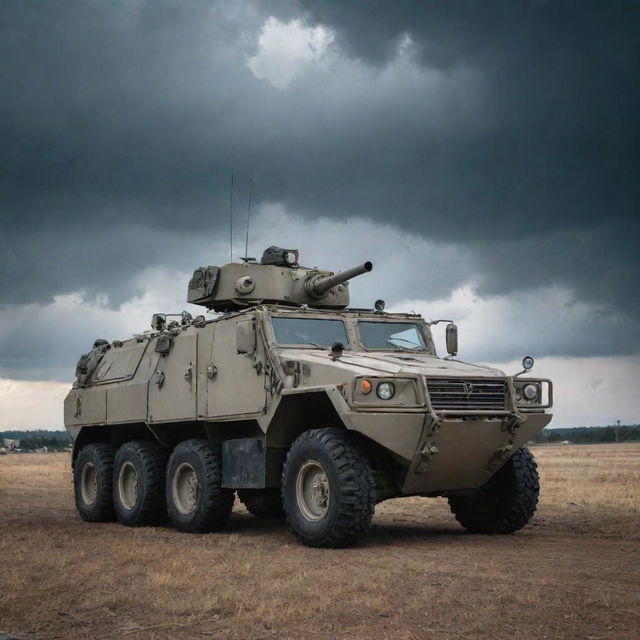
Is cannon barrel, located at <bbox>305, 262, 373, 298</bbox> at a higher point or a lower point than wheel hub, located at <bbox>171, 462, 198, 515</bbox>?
higher

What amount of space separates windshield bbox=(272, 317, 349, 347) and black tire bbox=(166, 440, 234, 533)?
1995 millimetres

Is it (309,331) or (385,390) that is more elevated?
(309,331)

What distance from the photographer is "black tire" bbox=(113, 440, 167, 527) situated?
1444 centimetres

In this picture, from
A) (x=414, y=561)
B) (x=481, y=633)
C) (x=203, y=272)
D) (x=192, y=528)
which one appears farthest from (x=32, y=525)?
(x=481, y=633)

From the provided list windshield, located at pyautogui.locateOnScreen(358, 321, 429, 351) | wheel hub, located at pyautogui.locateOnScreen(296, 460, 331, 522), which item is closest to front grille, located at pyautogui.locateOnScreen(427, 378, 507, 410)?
wheel hub, located at pyautogui.locateOnScreen(296, 460, 331, 522)

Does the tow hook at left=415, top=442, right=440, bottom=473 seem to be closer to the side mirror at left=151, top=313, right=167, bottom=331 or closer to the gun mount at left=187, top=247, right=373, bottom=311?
the gun mount at left=187, top=247, right=373, bottom=311

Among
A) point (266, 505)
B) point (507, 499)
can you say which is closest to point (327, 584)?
point (507, 499)

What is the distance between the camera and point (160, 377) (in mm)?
14547

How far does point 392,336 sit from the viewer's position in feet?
42.7

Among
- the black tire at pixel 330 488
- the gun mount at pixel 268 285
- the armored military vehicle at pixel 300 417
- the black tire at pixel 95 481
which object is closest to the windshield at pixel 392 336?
the armored military vehicle at pixel 300 417

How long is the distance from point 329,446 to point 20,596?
3.53 m

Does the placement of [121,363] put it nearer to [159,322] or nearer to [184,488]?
[159,322]

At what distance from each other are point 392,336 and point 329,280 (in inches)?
49.9

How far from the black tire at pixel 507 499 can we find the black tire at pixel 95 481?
586cm
